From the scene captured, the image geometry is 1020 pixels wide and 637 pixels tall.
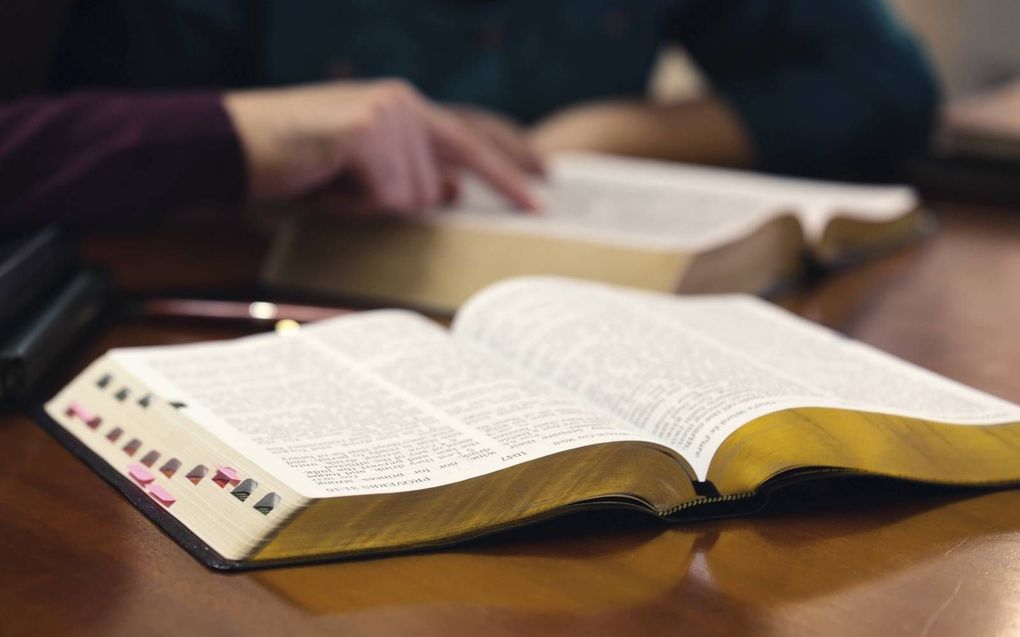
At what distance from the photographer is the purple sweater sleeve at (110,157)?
2.73ft

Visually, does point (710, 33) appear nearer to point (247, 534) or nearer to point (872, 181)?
point (872, 181)

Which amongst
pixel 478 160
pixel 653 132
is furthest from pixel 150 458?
pixel 653 132

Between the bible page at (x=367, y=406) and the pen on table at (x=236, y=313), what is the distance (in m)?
0.08

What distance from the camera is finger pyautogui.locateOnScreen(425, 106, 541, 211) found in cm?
94

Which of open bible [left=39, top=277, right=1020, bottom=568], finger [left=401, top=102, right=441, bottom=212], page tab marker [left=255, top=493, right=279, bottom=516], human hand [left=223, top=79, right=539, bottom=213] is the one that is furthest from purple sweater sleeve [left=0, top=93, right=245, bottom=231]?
page tab marker [left=255, top=493, right=279, bottom=516]

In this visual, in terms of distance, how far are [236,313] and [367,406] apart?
24 centimetres

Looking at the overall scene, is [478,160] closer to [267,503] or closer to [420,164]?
[420,164]

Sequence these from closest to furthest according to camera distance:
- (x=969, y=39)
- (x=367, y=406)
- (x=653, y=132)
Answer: (x=367, y=406), (x=653, y=132), (x=969, y=39)

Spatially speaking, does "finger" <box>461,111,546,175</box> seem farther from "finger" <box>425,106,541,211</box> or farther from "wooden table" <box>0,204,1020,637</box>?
"wooden table" <box>0,204,1020,637</box>

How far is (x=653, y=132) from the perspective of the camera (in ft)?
4.66

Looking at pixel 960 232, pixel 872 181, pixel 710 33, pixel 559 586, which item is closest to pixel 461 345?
pixel 559 586

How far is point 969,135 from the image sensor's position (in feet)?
4.43

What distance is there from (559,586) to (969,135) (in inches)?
43.8

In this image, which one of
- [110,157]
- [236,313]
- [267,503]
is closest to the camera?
[267,503]
